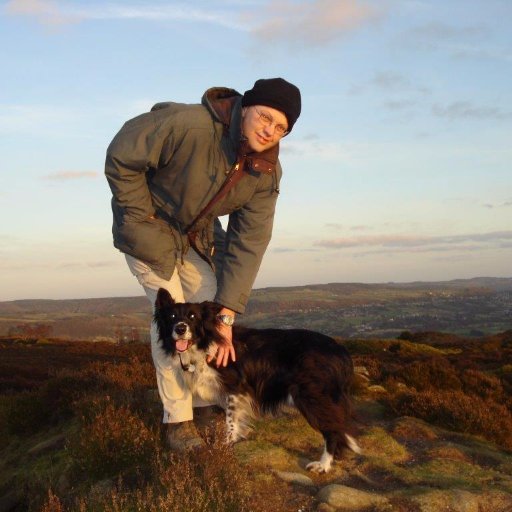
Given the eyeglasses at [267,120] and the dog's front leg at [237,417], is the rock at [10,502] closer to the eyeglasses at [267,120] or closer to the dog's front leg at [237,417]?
the dog's front leg at [237,417]

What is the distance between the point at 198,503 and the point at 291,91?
124 inches

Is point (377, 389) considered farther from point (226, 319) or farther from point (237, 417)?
point (226, 319)

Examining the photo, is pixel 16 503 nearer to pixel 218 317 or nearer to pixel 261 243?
pixel 218 317

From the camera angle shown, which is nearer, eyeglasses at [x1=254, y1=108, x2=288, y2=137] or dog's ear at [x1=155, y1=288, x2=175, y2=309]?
eyeglasses at [x1=254, y1=108, x2=288, y2=137]

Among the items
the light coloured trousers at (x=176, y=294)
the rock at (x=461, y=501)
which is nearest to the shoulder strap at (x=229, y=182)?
the light coloured trousers at (x=176, y=294)

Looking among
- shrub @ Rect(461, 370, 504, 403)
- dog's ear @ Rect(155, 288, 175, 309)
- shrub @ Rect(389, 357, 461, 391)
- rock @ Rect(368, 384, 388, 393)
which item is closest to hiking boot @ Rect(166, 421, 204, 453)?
dog's ear @ Rect(155, 288, 175, 309)

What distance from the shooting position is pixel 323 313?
310 feet

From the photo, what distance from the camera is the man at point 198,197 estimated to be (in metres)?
4.66

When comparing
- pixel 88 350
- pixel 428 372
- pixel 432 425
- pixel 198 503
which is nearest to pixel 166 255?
pixel 198 503

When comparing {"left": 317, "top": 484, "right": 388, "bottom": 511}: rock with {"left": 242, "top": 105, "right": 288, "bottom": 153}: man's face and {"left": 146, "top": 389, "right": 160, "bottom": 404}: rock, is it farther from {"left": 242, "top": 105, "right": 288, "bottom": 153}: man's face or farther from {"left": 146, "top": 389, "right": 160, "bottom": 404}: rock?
{"left": 146, "top": 389, "right": 160, "bottom": 404}: rock

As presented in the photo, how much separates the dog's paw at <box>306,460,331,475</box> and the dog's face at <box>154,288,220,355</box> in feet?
4.87

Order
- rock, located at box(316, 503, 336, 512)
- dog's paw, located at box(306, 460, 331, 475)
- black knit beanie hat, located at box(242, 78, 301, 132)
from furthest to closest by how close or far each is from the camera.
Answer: dog's paw, located at box(306, 460, 331, 475), black knit beanie hat, located at box(242, 78, 301, 132), rock, located at box(316, 503, 336, 512)

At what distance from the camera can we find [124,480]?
17.1 feet

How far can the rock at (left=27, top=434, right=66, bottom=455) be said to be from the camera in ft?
23.7
